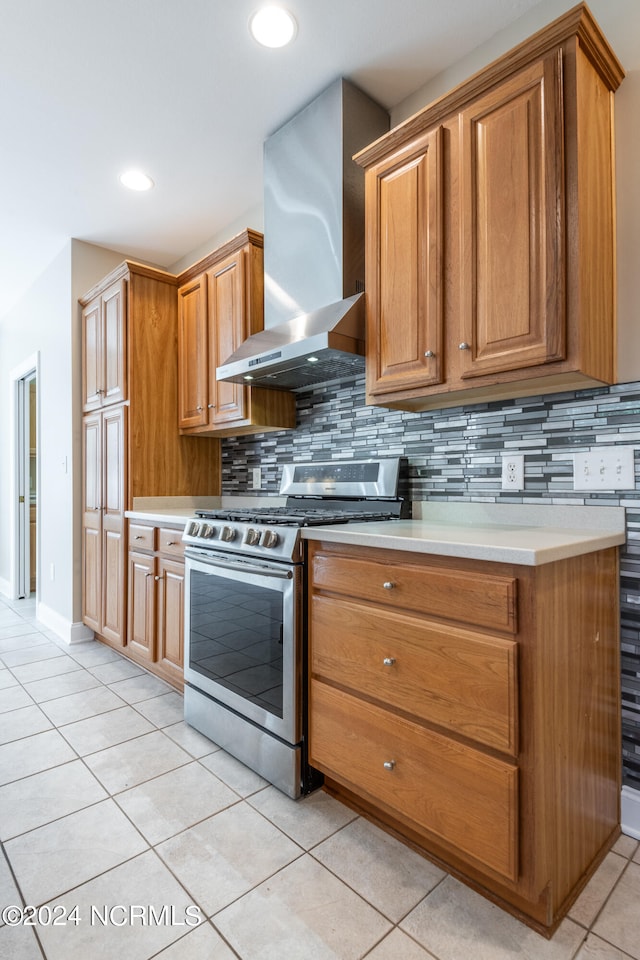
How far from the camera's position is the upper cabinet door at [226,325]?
2.68 m

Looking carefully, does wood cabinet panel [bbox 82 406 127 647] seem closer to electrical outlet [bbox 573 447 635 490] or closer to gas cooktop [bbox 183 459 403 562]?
gas cooktop [bbox 183 459 403 562]

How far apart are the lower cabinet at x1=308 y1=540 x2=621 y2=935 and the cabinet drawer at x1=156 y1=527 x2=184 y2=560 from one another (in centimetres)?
109

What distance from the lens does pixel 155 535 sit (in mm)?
2699

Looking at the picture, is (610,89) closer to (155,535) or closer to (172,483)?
(155,535)

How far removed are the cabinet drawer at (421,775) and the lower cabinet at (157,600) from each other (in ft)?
3.51

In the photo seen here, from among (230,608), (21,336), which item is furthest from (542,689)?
(21,336)

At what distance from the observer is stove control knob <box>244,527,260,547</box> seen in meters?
1.86

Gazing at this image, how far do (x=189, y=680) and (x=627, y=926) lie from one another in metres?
1.67

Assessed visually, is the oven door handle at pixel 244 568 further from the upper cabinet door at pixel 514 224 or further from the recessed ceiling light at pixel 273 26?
the recessed ceiling light at pixel 273 26

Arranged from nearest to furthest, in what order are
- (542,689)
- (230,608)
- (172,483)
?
(542,689) → (230,608) → (172,483)

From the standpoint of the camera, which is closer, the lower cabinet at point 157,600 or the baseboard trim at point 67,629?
the lower cabinet at point 157,600

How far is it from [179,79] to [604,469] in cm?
226

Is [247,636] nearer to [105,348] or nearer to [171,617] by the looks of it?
[171,617]

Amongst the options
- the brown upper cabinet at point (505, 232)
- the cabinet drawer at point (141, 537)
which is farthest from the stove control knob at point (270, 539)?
the cabinet drawer at point (141, 537)
